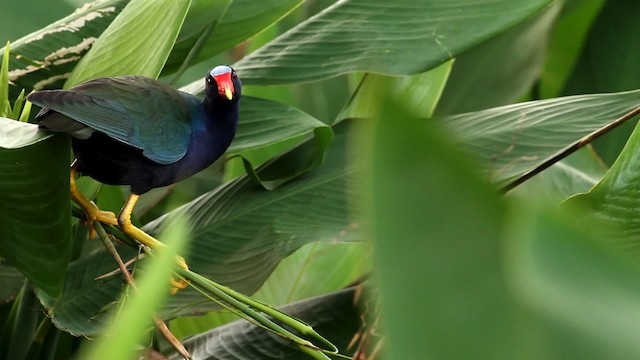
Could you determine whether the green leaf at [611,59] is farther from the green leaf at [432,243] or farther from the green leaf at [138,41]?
the green leaf at [432,243]

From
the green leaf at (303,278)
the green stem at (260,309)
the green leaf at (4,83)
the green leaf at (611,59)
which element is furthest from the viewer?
the green leaf at (611,59)

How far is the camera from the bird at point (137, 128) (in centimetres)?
50

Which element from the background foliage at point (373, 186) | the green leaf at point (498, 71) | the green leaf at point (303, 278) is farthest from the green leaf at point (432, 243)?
the green leaf at point (498, 71)

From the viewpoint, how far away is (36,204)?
515 millimetres

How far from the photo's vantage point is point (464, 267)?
0.43 ft

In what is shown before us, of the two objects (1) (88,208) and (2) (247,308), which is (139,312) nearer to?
(2) (247,308)

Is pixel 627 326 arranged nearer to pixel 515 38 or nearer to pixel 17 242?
A: pixel 17 242

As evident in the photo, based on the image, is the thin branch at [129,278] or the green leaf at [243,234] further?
the green leaf at [243,234]

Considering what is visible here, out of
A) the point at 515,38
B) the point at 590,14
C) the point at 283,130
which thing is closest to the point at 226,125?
the point at 283,130

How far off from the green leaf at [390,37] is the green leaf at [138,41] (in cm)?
16

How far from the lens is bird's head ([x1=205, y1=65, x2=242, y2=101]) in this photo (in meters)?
0.62

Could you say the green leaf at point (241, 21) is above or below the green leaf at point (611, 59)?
below

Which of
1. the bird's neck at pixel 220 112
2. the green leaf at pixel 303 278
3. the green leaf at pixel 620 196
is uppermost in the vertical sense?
the green leaf at pixel 620 196

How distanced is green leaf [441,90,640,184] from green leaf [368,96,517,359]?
54 centimetres
